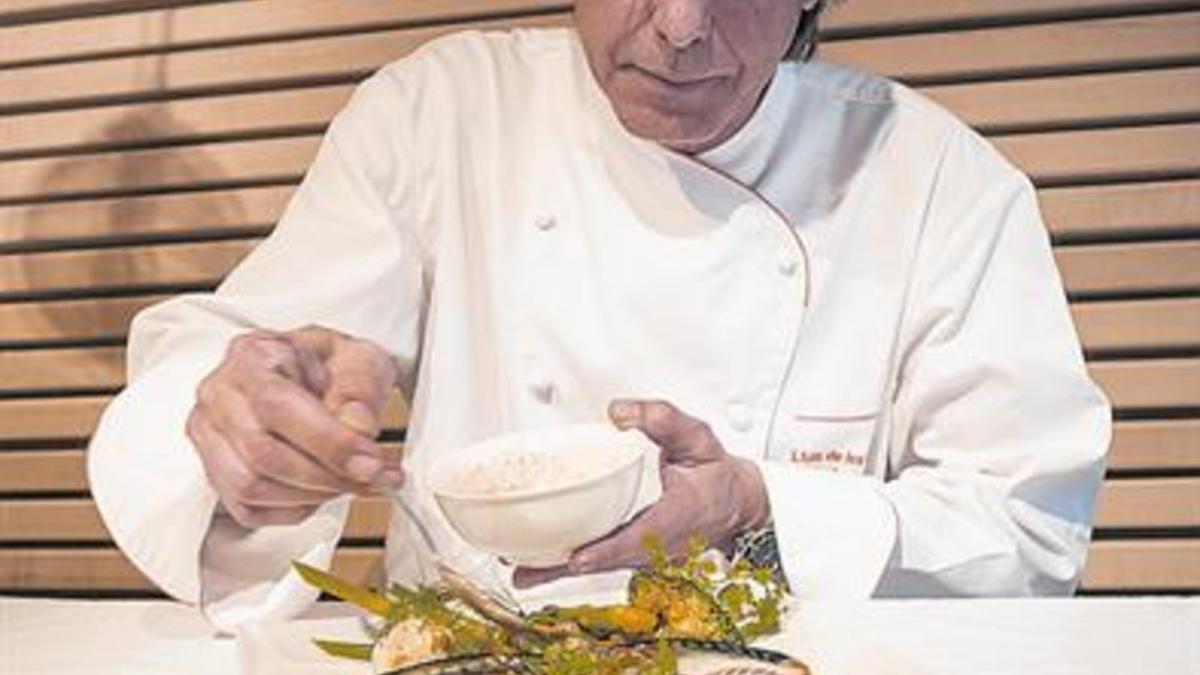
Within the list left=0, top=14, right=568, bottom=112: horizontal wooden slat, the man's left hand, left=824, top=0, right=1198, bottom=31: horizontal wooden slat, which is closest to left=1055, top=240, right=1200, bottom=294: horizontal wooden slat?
left=824, top=0, right=1198, bottom=31: horizontal wooden slat

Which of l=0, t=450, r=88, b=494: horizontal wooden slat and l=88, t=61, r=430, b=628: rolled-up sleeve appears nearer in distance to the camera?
l=88, t=61, r=430, b=628: rolled-up sleeve

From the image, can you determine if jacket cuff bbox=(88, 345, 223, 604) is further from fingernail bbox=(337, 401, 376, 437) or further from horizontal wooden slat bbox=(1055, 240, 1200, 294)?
horizontal wooden slat bbox=(1055, 240, 1200, 294)

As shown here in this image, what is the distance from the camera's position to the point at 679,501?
4.64ft

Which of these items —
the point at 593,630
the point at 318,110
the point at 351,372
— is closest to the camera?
the point at 593,630

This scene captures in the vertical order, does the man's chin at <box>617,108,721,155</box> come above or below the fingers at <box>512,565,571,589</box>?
above

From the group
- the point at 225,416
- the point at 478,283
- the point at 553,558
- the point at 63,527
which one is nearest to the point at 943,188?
the point at 478,283

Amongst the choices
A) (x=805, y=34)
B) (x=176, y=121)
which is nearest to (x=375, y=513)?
(x=176, y=121)

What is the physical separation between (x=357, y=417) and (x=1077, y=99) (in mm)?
2467

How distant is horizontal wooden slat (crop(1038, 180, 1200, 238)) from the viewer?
3.24 metres

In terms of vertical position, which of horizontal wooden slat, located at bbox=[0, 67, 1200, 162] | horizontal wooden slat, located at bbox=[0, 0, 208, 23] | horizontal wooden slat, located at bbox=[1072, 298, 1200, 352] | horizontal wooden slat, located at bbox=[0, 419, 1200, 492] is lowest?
horizontal wooden slat, located at bbox=[0, 419, 1200, 492]

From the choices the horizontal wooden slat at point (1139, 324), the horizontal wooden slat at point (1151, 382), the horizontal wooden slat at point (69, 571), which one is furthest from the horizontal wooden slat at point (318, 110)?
the horizontal wooden slat at point (69, 571)

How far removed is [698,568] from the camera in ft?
4.09

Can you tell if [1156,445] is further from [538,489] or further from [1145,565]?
[538,489]

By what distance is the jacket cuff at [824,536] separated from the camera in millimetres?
1517
